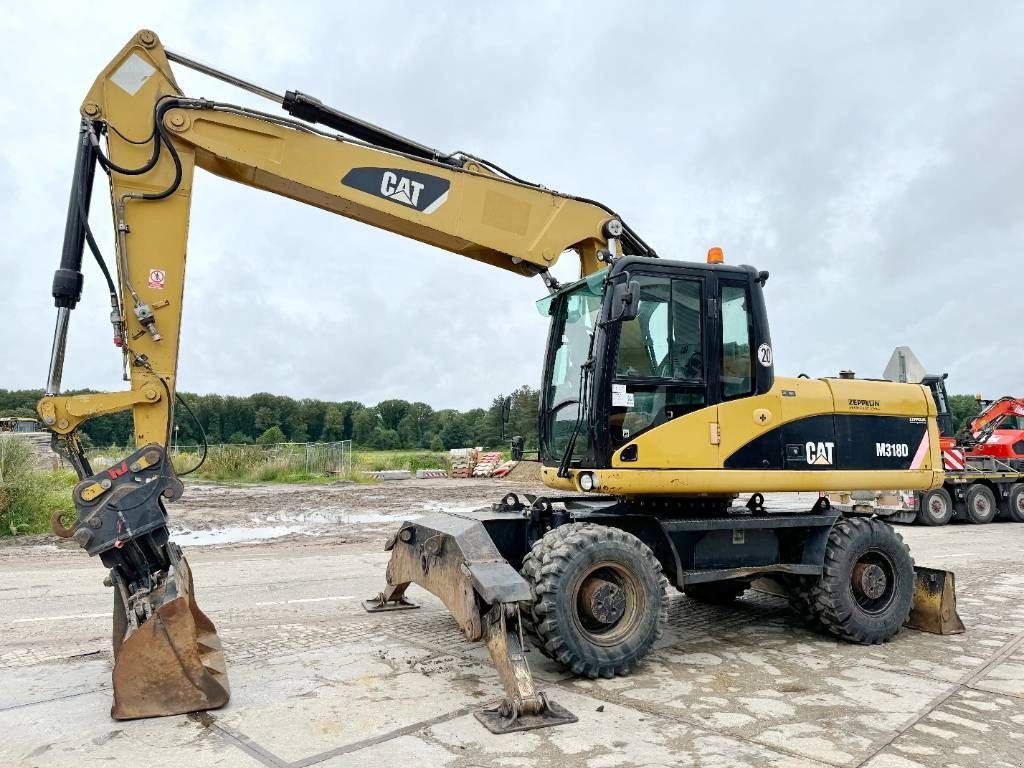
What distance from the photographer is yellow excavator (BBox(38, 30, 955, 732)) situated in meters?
4.70

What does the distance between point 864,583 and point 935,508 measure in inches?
495

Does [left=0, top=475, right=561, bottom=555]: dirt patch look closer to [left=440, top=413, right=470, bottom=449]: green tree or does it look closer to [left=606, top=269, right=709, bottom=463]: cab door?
[left=606, top=269, right=709, bottom=463]: cab door

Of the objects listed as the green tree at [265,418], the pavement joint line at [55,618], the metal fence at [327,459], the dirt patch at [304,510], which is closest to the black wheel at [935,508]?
the dirt patch at [304,510]

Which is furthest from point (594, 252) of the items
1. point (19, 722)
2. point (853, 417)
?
point (19, 722)

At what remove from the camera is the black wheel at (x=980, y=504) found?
17141 mm

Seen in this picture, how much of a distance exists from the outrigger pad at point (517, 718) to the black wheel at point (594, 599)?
1.90ft

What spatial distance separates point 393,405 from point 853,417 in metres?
69.6

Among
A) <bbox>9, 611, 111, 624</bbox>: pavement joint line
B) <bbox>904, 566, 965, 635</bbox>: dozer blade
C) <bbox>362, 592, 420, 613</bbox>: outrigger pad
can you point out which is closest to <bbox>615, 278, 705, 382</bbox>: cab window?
<bbox>904, 566, 965, 635</bbox>: dozer blade

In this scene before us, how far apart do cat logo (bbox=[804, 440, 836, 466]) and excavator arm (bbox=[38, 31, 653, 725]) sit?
7.50 ft

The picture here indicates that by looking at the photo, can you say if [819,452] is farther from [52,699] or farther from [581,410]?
[52,699]

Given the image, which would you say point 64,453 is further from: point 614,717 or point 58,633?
point 614,717

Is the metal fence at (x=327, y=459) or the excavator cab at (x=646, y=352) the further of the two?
the metal fence at (x=327, y=459)

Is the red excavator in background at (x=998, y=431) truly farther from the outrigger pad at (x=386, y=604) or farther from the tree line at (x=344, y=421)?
the tree line at (x=344, y=421)

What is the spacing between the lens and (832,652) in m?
5.90
